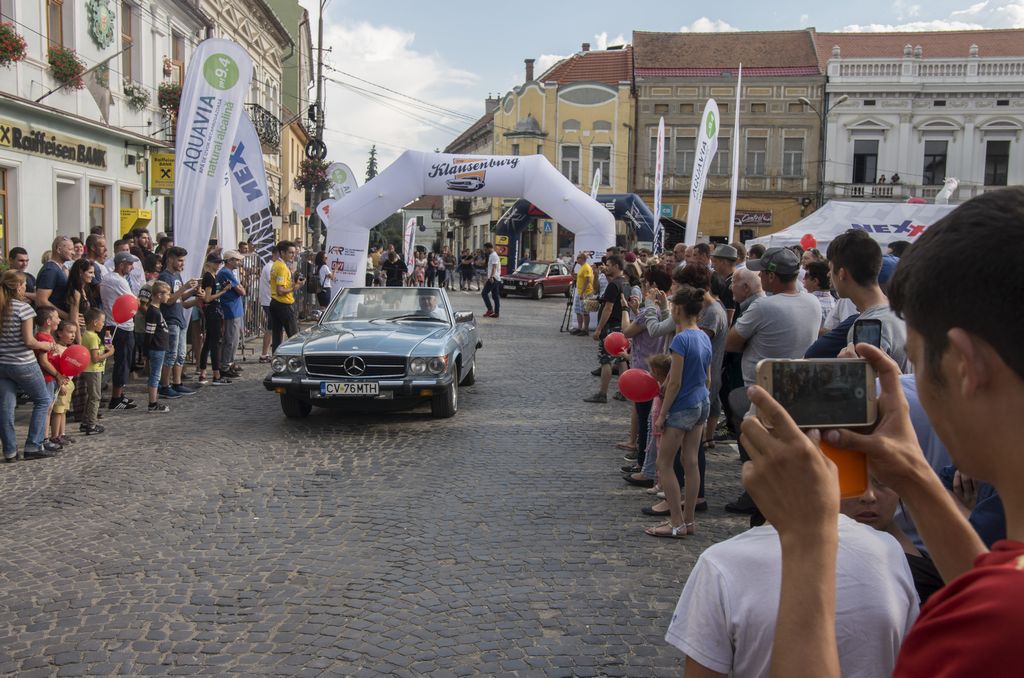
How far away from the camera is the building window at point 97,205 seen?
1905 cm

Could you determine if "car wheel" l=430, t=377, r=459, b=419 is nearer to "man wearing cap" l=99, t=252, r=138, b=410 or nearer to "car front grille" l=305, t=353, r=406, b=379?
"car front grille" l=305, t=353, r=406, b=379

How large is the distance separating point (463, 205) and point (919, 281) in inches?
2643

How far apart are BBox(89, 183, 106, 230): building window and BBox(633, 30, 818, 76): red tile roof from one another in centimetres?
3620

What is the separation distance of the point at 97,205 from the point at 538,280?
55.1 feet

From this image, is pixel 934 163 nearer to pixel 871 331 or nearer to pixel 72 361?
pixel 72 361

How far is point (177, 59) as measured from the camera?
24.1 metres

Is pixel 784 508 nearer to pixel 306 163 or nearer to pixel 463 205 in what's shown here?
pixel 306 163

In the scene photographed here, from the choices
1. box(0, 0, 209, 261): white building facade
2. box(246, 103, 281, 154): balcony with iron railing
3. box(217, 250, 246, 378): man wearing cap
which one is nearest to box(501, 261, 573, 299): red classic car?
box(246, 103, 281, 154): balcony with iron railing

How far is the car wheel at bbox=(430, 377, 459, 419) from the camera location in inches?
382

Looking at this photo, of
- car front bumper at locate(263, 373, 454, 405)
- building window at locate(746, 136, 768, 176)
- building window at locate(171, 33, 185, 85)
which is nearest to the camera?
car front bumper at locate(263, 373, 454, 405)

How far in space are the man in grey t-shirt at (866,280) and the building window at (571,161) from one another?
153 feet

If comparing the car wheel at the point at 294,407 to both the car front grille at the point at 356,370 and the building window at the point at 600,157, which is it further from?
the building window at the point at 600,157

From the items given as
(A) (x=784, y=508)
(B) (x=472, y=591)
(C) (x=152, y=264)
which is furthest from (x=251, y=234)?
(A) (x=784, y=508)

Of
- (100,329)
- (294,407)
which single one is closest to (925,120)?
(294,407)
